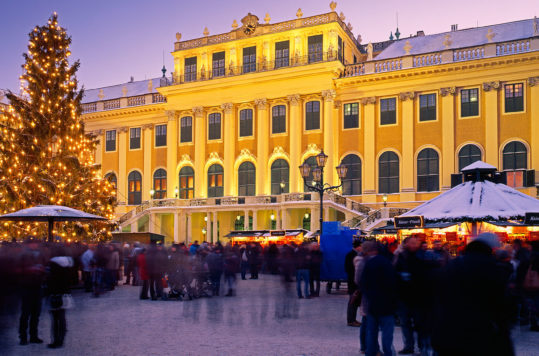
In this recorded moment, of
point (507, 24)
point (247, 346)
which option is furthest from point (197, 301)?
point (507, 24)

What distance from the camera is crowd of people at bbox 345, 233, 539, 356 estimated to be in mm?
4520

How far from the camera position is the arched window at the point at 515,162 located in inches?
1394

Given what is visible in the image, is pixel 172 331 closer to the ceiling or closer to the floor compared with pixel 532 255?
closer to the floor

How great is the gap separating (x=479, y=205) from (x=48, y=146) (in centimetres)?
1709

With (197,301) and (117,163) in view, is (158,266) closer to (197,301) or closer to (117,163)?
(197,301)

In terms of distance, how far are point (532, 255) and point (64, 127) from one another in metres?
19.4

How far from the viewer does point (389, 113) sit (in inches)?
1577

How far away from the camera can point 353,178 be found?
40.6 metres

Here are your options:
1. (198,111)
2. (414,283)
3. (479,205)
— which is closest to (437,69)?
(198,111)

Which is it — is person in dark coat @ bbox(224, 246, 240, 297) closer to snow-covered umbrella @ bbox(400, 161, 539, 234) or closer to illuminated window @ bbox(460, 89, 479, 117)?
snow-covered umbrella @ bbox(400, 161, 539, 234)

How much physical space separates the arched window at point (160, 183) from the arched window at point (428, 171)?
2006 cm

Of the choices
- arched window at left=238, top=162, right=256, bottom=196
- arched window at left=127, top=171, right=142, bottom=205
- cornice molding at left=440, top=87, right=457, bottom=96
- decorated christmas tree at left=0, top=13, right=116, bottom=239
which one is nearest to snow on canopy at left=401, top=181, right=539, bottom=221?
decorated christmas tree at left=0, top=13, right=116, bottom=239

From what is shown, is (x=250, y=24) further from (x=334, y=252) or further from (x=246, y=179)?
(x=334, y=252)

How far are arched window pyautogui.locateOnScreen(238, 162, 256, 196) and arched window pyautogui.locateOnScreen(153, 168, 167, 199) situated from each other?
22.9ft
